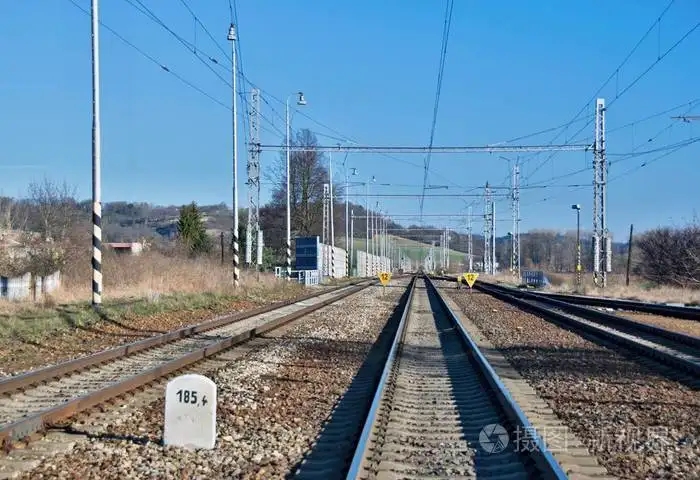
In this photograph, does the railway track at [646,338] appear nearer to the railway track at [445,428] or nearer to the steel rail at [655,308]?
the steel rail at [655,308]

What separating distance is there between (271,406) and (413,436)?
2.20 meters

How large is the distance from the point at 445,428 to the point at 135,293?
869 inches

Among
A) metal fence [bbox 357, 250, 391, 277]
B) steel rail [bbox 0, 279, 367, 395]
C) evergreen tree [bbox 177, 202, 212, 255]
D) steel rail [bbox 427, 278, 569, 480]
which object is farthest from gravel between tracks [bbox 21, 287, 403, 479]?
metal fence [bbox 357, 250, 391, 277]

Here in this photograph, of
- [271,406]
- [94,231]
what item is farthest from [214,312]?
[271,406]

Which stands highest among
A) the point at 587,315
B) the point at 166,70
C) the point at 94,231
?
the point at 166,70

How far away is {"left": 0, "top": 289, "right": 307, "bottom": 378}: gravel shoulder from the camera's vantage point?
534 inches

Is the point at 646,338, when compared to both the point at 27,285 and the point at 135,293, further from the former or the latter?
the point at 27,285

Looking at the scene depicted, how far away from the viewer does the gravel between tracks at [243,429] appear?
6.59 m

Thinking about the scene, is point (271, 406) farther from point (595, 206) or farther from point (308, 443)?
point (595, 206)

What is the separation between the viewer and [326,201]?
6775 centimetres

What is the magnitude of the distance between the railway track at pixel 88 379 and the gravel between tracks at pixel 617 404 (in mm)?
5492

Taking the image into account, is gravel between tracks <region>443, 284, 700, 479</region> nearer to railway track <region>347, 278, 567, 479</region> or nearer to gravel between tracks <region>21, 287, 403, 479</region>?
railway track <region>347, 278, 567, 479</region>

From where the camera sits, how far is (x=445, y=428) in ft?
28.4

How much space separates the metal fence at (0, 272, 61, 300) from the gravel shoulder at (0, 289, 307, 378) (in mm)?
6699
